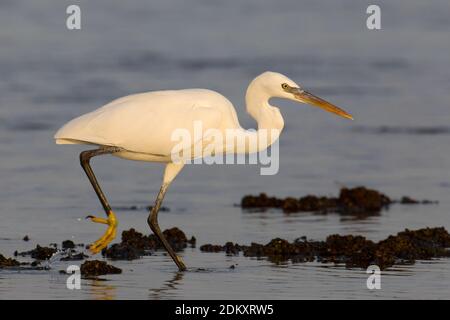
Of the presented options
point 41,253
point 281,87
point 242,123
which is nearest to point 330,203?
point 281,87

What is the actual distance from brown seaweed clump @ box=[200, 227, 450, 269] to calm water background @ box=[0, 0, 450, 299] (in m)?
0.24

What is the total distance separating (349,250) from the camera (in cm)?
1136

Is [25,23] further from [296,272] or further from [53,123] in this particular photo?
[296,272]

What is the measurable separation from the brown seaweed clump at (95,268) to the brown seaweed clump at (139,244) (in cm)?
80

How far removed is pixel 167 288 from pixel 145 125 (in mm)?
1904

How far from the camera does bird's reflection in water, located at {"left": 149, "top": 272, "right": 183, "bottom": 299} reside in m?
9.65

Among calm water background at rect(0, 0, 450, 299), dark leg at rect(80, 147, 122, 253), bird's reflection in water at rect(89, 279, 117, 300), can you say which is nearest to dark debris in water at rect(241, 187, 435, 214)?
calm water background at rect(0, 0, 450, 299)

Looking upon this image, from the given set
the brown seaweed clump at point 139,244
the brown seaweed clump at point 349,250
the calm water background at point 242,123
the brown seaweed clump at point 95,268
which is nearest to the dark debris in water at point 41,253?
the calm water background at point 242,123

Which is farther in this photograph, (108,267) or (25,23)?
(25,23)

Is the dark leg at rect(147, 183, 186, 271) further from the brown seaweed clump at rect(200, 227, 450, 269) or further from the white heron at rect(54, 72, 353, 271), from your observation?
Answer: the brown seaweed clump at rect(200, 227, 450, 269)

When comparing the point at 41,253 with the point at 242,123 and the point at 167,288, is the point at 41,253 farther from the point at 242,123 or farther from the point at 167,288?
the point at 242,123

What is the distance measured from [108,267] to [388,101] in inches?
459
